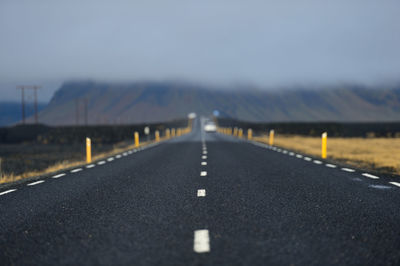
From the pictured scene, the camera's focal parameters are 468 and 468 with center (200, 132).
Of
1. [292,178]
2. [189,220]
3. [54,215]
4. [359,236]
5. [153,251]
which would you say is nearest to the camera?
[153,251]

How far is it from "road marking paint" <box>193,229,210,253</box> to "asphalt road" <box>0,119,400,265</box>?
1cm

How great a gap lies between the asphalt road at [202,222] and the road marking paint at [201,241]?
0.4 inches

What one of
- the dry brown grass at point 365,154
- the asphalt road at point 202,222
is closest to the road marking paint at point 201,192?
the asphalt road at point 202,222

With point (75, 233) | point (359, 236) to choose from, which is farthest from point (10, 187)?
point (359, 236)

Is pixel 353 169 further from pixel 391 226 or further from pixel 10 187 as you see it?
pixel 10 187

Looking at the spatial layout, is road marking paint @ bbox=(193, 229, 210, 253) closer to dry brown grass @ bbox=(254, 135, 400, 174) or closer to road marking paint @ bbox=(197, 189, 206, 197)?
road marking paint @ bbox=(197, 189, 206, 197)

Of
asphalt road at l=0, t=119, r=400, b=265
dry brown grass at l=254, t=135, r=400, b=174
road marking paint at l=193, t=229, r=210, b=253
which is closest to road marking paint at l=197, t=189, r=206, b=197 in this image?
asphalt road at l=0, t=119, r=400, b=265

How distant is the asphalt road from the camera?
494 centimetres

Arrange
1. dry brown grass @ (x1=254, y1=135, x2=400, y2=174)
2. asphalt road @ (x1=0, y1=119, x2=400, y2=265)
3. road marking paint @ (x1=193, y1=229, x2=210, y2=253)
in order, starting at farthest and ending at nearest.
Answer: dry brown grass @ (x1=254, y1=135, x2=400, y2=174)
road marking paint @ (x1=193, y1=229, x2=210, y2=253)
asphalt road @ (x1=0, y1=119, x2=400, y2=265)

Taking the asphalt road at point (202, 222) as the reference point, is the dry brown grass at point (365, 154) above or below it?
below

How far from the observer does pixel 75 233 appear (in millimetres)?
6031

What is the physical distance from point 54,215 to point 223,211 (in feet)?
8.64

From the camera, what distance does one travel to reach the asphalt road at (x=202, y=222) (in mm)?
4938

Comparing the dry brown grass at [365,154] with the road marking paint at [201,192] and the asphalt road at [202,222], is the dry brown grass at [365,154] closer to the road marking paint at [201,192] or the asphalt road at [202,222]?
the asphalt road at [202,222]
